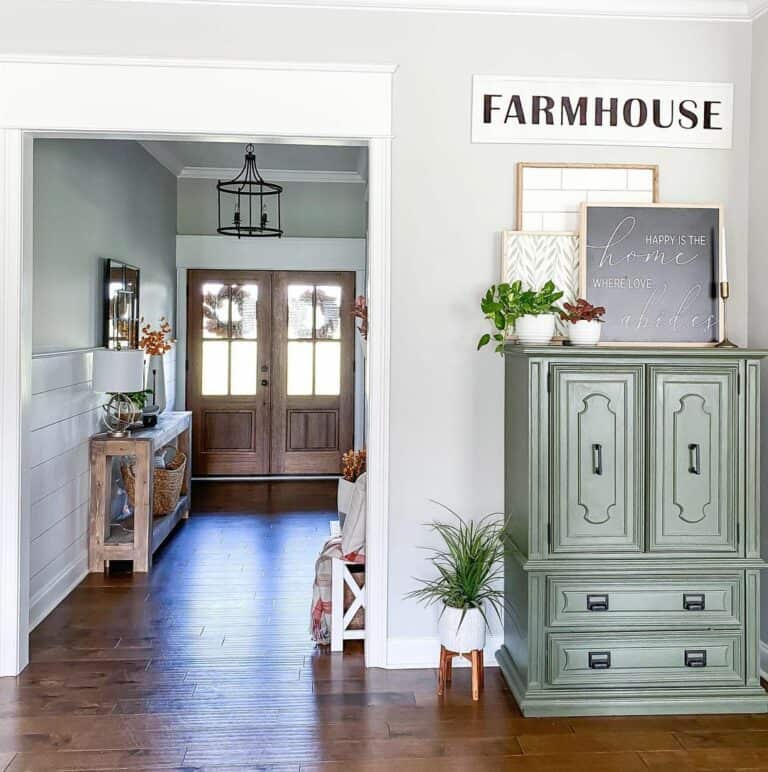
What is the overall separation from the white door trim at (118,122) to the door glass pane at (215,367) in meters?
4.86

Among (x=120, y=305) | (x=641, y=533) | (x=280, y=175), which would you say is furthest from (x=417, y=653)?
(x=280, y=175)

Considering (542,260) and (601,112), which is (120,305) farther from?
(601,112)

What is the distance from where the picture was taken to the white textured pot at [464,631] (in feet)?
11.1

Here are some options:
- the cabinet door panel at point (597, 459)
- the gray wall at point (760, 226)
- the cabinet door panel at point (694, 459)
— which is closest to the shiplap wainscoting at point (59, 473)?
the cabinet door panel at point (597, 459)

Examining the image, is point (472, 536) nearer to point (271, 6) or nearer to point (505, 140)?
point (505, 140)

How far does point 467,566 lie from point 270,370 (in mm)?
5375

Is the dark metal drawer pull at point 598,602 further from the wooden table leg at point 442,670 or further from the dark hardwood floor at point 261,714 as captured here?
the wooden table leg at point 442,670

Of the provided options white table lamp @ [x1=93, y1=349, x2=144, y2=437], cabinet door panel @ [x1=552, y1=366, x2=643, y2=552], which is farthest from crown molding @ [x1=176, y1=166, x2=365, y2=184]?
cabinet door panel @ [x1=552, y1=366, x2=643, y2=552]

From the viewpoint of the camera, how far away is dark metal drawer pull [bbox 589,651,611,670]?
128 inches

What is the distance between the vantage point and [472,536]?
369cm

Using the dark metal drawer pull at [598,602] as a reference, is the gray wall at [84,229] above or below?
above

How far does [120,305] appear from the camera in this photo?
5.95 m

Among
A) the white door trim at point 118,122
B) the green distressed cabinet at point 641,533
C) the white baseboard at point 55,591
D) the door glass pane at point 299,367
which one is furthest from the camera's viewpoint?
the door glass pane at point 299,367

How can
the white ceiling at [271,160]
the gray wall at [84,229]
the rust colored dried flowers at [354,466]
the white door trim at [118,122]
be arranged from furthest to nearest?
the white ceiling at [271,160]
the rust colored dried flowers at [354,466]
the gray wall at [84,229]
the white door trim at [118,122]
